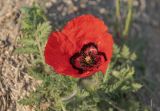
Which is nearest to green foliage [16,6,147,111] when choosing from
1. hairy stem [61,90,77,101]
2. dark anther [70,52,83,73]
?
hairy stem [61,90,77,101]

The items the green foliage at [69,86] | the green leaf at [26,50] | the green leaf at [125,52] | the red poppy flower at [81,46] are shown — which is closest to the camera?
the red poppy flower at [81,46]

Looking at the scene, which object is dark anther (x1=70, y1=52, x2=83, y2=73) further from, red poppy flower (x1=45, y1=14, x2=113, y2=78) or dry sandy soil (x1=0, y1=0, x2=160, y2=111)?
dry sandy soil (x1=0, y1=0, x2=160, y2=111)

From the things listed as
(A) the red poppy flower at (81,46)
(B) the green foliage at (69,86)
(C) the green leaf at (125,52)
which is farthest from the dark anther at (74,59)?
(C) the green leaf at (125,52)

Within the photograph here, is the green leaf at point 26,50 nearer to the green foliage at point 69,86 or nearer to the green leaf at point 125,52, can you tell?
the green foliage at point 69,86

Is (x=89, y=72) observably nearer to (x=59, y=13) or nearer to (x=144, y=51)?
(x=59, y=13)

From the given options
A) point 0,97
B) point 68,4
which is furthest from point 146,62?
point 0,97
